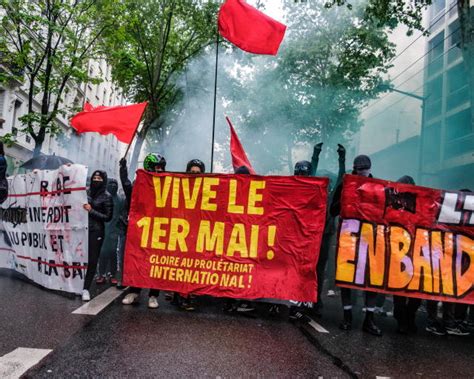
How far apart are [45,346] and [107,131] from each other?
336 cm

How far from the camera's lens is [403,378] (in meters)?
3.30

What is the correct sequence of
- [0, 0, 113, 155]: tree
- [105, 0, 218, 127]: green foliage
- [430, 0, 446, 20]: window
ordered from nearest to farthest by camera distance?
[0, 0, 113, 155]: tree, [105, 0, 218, 127]: green foliage, [430, 0, 446, 20]: window

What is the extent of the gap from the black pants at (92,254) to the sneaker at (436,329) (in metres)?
4.00

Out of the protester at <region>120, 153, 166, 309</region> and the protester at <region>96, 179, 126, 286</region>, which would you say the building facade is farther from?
the protester at <region>120, 153, 166, 309</region>

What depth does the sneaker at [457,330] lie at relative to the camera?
5199mm

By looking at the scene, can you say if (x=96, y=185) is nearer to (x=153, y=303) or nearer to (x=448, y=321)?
(x=153, y=303)

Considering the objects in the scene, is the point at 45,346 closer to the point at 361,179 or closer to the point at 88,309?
the point at 88,309

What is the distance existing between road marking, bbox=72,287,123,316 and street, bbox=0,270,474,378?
0.07ft

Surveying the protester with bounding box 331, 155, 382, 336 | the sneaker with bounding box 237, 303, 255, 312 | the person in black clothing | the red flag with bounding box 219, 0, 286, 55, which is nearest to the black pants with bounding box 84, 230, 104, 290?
the person in black clothing

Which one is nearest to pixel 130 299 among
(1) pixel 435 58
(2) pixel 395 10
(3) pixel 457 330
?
(3) pixel 457 330

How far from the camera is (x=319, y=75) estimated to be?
24.4 meters

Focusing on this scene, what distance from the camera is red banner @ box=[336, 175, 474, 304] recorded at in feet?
15.6

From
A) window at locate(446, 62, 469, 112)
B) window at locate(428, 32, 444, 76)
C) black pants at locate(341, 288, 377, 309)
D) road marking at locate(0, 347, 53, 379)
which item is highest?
window at locate(428, 32, 444, 76)

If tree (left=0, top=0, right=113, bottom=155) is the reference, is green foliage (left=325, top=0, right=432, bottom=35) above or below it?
above
